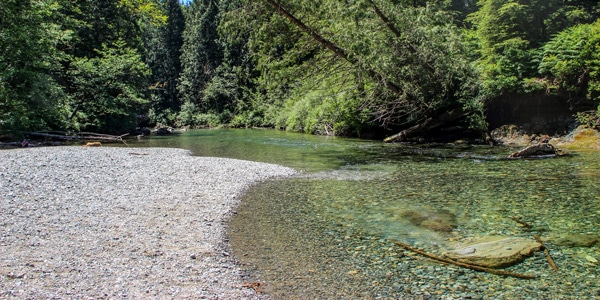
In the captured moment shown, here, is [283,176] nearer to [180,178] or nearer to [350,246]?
[180,178]

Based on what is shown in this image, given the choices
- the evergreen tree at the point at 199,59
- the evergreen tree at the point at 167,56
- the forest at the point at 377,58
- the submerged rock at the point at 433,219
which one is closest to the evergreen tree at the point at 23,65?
the forest at the point at 377,58

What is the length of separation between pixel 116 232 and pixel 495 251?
20.2ft

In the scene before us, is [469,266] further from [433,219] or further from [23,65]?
[23,65]

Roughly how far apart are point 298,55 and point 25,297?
16805 mm

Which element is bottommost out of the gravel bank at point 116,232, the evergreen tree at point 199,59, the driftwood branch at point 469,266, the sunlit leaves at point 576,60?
the driftwood branch at point 469,266

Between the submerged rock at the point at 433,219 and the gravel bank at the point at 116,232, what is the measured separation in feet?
12.0

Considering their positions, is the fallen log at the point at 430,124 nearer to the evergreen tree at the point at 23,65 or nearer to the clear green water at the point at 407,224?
the clear green water at the point at 407,224

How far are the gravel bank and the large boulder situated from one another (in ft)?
10.3

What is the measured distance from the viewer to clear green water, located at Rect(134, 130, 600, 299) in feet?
16.3

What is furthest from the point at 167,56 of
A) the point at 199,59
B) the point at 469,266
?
the point at 469,266

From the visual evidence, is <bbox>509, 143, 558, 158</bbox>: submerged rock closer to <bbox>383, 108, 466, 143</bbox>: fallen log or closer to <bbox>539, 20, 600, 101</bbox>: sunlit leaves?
<bbox>539, 20, 600, 101</bbox>: sunlit leaves

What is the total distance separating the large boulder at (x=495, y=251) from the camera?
551 centimetres

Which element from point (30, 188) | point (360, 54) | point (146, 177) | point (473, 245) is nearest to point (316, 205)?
point (473, 245)

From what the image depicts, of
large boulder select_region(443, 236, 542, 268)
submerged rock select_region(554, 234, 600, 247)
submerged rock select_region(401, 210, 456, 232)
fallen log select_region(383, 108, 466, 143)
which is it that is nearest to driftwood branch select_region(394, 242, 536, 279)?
large boulder select_region(443, 236, 542, 268)
